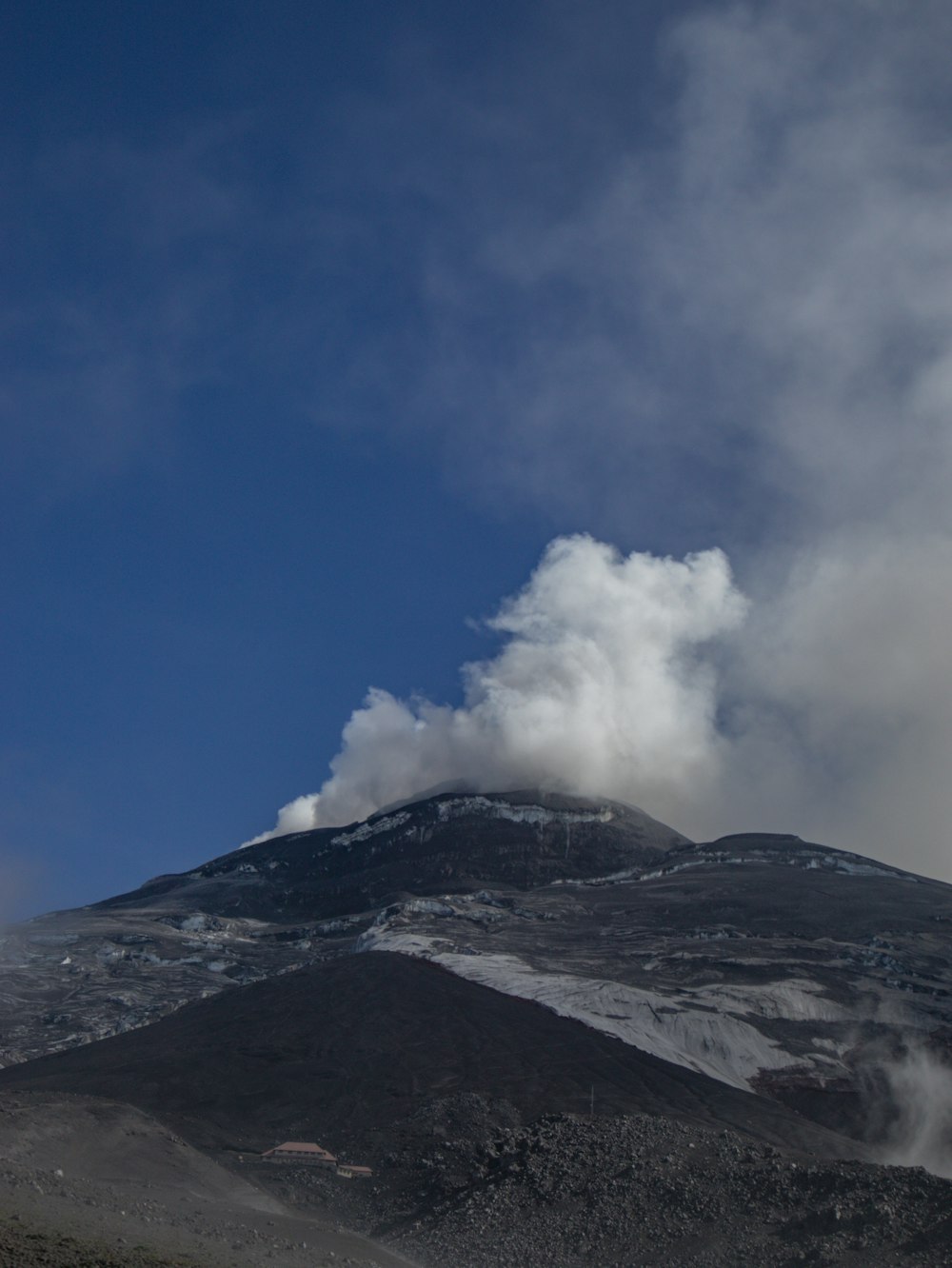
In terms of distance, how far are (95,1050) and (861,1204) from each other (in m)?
84.0

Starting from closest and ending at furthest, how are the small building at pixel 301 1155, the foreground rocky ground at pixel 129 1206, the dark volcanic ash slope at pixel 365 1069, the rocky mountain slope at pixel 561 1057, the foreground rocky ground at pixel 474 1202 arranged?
the foreground rocky ground at pixel 129 1206 → the foreground rocky ground at pixel 474 1202 → the rocky mountain slope at pixel 561 1057 → the small building at pixel 301 1155 → the dark volcanic ash slope at pixel 365 1069

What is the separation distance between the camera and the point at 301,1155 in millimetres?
73688

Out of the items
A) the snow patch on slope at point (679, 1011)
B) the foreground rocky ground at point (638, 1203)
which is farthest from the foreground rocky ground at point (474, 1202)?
the snow patch on slope at point (679, 1011)

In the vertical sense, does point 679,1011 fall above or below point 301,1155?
above

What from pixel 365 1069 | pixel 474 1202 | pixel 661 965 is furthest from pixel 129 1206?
pixel 661 965

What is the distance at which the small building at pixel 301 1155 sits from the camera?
72.1 metres

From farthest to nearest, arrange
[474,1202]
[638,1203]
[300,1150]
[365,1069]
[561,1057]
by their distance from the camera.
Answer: [561,1057]
[365,1069]
[300,1150]
[474,1202]
[638,1203]

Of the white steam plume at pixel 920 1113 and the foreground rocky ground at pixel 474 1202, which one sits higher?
the white steam plume at pixel 920 1113

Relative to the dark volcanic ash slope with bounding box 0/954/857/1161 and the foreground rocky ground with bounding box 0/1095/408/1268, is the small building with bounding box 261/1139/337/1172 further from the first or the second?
the foreground rocky ground with bounding box 0/1095/408/1268

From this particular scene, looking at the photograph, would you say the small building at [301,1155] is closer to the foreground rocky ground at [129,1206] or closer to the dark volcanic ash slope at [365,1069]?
the dark volcanic ash slope at [365,1069]

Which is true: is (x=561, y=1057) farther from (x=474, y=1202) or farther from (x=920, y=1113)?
(x=474, y=1202)

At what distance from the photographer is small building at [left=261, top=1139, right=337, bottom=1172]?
7212cm

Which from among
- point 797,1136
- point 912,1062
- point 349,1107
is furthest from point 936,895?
point 349,1107

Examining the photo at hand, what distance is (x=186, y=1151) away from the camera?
2621 inches
